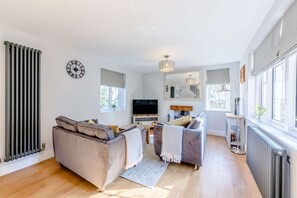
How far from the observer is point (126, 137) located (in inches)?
79.5

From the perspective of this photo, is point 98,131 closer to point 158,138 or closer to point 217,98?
point 158,138

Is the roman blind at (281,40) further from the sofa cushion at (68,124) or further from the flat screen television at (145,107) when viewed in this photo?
the flat screen television at (145,107)

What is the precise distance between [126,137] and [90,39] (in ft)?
6.52

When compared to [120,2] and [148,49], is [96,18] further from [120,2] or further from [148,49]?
[148,49]

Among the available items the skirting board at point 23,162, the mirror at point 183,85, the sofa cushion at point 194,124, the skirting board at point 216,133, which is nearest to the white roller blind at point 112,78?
the mirror at point 183,85

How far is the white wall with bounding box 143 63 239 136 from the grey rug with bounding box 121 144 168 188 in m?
2.75

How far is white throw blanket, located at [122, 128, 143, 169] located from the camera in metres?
2.05

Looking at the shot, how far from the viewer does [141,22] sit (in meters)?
2.05

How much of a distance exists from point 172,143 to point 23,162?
2602 millimetres

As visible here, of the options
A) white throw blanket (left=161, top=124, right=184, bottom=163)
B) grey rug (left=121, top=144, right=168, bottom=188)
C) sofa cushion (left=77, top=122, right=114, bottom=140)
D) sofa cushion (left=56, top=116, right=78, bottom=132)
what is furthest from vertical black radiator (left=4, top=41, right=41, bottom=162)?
white throw blanket (left=161, top=124, right=184, bottom=163)

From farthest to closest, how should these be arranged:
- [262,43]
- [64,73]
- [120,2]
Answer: [64,73], [262,43], [120,2]

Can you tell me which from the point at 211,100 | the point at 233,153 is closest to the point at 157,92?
the point at 211,100

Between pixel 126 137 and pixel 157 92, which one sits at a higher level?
pixel 157 92

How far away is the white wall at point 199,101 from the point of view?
4363 mm
